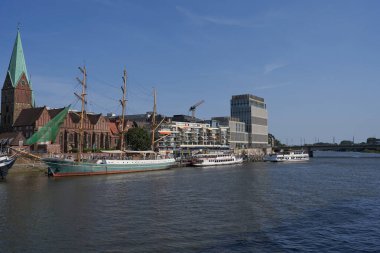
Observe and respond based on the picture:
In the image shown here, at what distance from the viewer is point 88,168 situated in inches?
3469

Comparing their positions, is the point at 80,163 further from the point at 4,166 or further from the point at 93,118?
the point at 93,118

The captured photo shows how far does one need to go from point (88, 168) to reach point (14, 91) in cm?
6515

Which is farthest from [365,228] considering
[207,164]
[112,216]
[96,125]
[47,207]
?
[96,125]

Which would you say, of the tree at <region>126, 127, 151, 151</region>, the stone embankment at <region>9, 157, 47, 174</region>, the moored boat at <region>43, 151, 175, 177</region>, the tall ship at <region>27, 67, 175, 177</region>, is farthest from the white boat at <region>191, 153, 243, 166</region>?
the stone embankment at <region>9, 157, 47, 174</region>

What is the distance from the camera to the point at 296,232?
31969mm

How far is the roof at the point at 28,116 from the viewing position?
129m

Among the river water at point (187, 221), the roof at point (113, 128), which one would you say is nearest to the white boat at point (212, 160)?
the roof at point (113, 128)

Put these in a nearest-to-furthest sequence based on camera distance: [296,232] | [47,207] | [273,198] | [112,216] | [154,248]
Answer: [154,248], [296,232], [112,216], [47,207], [273,198]

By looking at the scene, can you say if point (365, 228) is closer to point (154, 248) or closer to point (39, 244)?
point (154, 248)

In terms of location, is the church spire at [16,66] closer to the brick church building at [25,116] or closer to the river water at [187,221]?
the brick church building at [25,116]

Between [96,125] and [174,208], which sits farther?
[96,125]

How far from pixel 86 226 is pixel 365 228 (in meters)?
23.4

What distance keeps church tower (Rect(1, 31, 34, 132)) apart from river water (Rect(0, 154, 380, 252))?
89.1 m

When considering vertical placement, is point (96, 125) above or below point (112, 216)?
above
